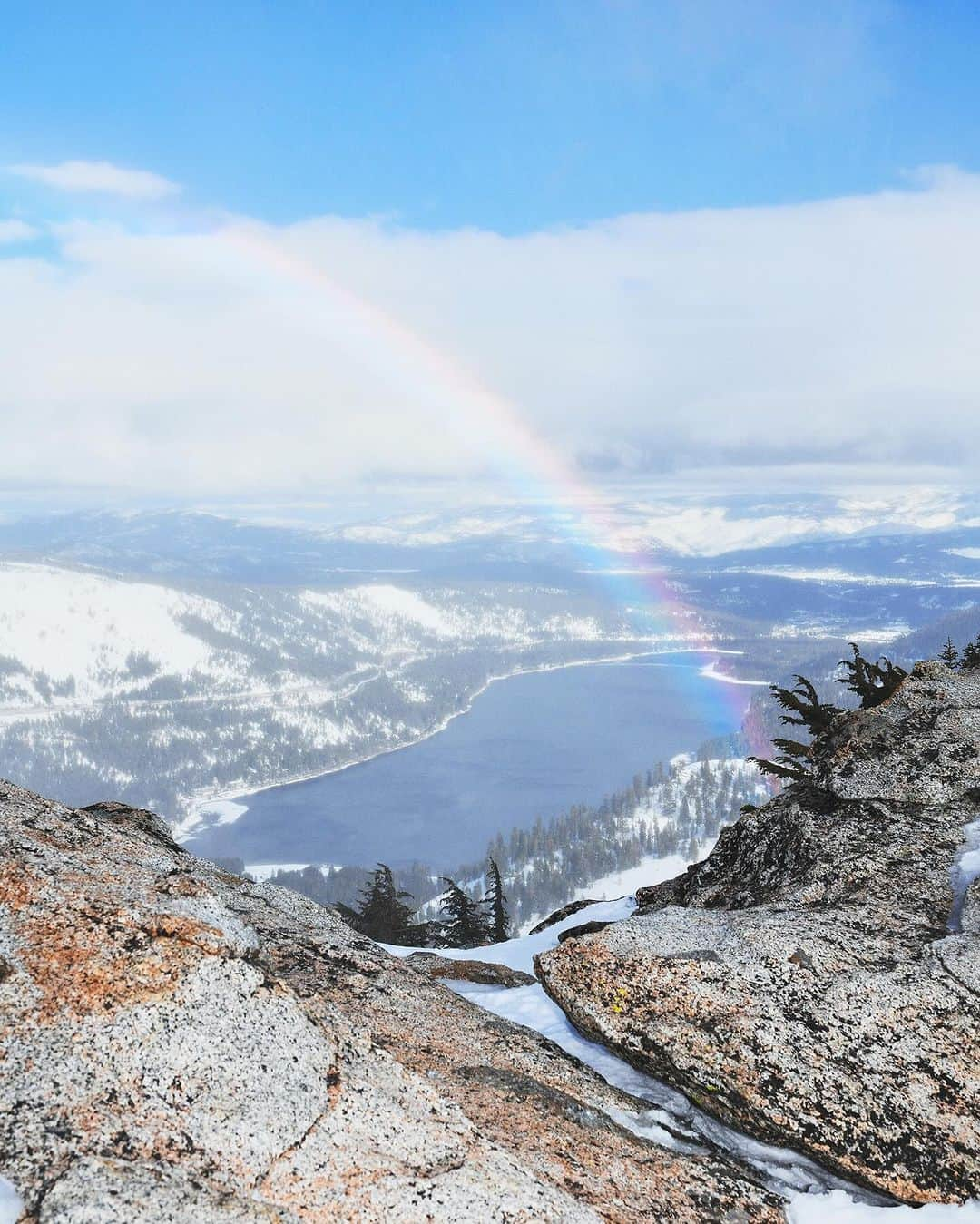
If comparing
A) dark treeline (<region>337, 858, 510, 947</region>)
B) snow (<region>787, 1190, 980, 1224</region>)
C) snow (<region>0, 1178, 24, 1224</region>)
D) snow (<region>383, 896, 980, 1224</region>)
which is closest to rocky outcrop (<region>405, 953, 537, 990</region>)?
snow (<region>383, 896, 980, 1224</region>)

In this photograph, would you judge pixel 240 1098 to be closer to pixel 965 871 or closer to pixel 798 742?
pixel 965 871

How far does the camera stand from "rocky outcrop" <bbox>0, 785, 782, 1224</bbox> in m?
5.04

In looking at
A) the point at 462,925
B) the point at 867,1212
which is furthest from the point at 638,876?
the point at 867,1212

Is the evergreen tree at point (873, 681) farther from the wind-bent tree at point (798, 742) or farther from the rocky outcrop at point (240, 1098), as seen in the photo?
the rocky outcrop at point (240, 1098)

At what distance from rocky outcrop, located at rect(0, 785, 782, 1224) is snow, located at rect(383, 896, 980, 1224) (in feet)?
1.15

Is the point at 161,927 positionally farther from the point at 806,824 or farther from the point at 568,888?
the point at 568,888

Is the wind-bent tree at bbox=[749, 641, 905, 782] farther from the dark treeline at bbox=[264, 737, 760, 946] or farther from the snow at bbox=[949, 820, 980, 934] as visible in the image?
the dark treeline at bbox=[264, 737, 760, 946]

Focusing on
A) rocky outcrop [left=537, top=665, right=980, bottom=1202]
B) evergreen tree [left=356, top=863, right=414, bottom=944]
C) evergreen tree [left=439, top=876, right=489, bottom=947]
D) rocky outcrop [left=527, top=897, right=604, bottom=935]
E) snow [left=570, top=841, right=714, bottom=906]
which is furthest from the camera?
snow [left=570, top=841, right=714, bottom=906]

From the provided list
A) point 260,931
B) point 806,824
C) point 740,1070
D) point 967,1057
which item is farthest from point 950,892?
point 260,931

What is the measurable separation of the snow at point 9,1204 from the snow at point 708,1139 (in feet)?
18.1

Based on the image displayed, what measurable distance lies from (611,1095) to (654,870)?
149 metres

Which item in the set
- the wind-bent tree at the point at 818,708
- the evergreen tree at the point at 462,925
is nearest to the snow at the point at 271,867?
the evergreen tree at the point at 462,925

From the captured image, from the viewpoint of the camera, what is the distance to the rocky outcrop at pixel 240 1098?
16.5 ft

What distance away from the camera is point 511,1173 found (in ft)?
18.7
